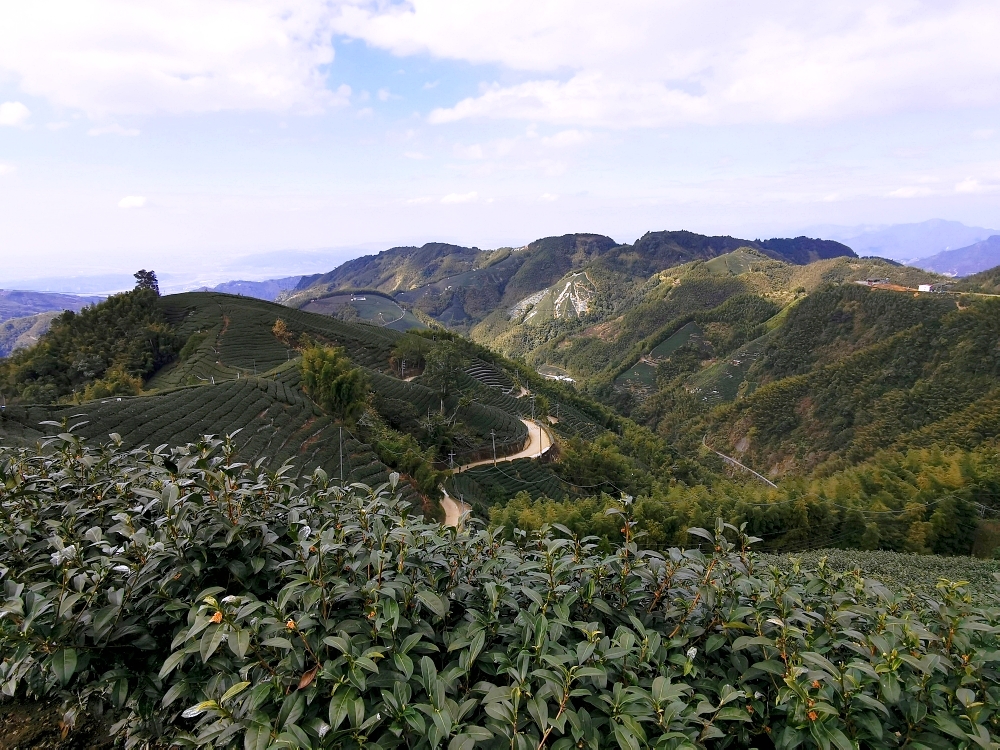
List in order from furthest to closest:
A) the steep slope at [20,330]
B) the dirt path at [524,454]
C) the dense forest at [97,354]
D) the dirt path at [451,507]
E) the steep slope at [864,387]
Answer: the steep slope at [20,330], the steep slope at [864,387], the dense forest at [97,354], the dirt path at [524,454], the dirt path at [451,507]

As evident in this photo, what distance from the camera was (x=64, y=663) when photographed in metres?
1.97

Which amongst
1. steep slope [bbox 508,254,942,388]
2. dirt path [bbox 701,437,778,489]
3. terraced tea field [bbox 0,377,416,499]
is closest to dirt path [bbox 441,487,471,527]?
terraced tea field [bbox 0,377,416,499]

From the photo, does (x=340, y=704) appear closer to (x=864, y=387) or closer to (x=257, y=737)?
(x=257, y=737)

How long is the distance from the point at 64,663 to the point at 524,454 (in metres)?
30.1

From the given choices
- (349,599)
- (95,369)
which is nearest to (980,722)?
(349,599)

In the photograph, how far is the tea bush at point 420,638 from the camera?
1.84 meters

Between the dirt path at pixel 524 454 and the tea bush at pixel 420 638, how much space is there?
17931 mm

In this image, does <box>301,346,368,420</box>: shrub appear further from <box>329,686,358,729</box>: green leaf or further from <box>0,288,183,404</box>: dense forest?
<box>329,686,358,729</box>: green leaf

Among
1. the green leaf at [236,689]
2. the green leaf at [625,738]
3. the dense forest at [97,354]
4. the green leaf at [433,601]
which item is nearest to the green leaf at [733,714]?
the green leaf at [625,738]

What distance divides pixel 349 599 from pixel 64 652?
110cm

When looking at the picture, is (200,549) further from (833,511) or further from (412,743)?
(833,511)

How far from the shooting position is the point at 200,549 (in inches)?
91.3

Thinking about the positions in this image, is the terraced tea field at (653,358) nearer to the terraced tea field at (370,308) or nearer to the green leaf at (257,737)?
the terraced tea field at (370,308)

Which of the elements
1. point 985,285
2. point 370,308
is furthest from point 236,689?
point 370,308
